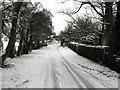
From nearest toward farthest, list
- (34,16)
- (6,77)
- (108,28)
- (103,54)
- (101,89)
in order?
(101,89), (6,77), (103,54), (108,28), (34,16)

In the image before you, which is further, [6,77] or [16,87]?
[6,77]

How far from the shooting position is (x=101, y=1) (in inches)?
839

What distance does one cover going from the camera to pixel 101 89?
8.41 m

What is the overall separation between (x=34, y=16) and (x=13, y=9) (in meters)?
15.7

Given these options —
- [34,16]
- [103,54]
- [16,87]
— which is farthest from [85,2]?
[16,87]

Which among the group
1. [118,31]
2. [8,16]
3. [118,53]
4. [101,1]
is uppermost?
[101,1]


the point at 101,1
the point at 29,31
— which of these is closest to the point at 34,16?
the point at 29,31

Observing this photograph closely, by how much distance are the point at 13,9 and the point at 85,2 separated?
9.78 meters

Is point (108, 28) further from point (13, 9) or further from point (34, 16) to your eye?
point (34, 16)

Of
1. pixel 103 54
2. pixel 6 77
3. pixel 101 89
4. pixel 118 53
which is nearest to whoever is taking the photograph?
pixel 101 89

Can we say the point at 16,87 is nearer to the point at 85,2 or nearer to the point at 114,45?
the point at 114,45

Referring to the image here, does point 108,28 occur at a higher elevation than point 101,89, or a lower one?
higher

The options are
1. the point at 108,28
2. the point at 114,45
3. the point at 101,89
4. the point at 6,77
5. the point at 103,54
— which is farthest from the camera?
the point at 108,28

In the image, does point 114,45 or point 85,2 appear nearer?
point 114,45
